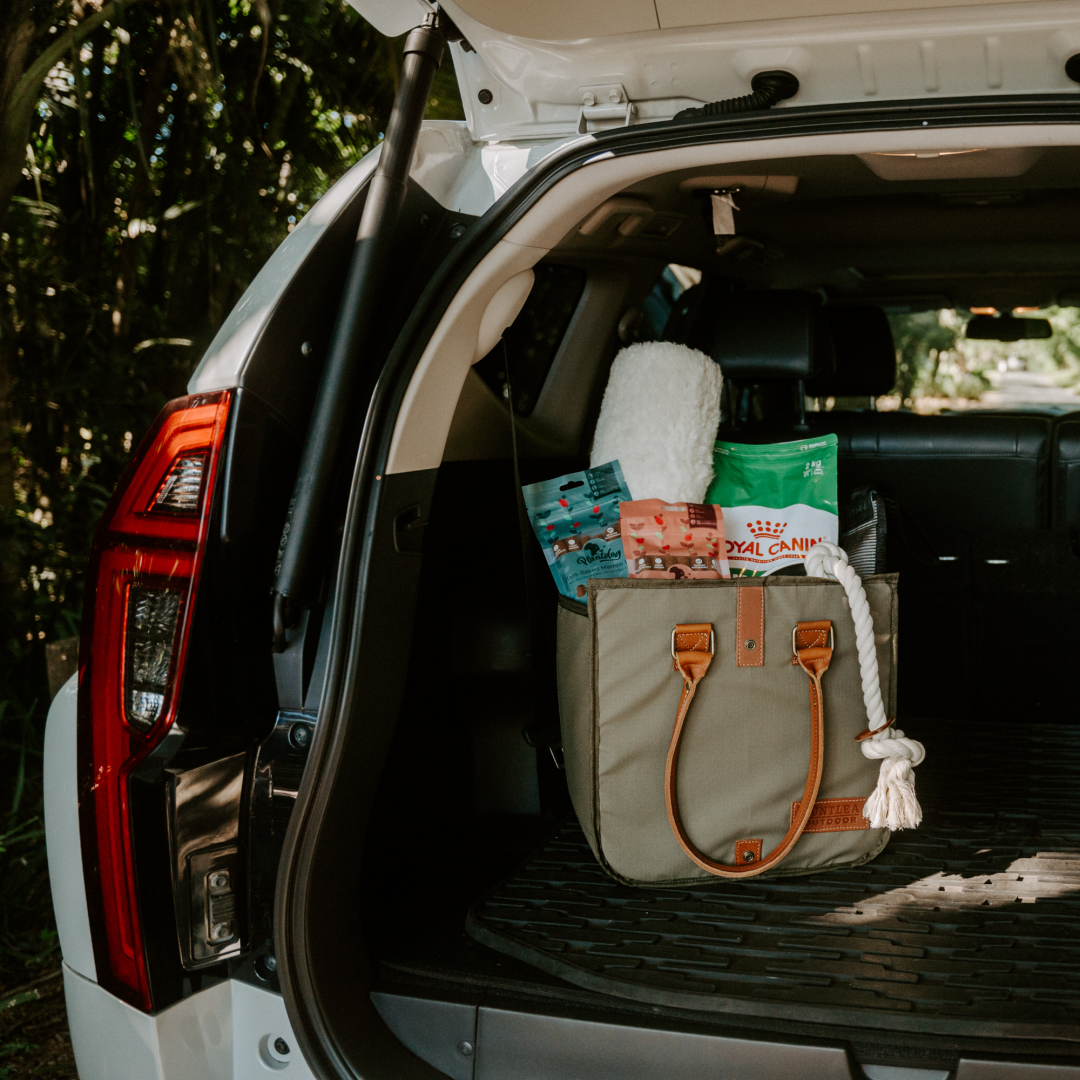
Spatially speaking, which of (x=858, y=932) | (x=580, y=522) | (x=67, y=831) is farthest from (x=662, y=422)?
(x=67, y=831)

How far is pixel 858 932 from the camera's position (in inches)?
50.1

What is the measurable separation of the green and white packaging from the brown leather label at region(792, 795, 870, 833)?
0.34 meters

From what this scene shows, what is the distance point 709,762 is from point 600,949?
0.28m

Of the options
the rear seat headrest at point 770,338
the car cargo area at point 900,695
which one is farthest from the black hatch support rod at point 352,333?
the rear seat headrest at point 770,338

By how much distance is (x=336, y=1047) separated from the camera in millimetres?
1070

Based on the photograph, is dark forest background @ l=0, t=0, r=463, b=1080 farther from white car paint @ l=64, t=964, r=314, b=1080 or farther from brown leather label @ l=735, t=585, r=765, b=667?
brown leather label @ l=735, t=585, r=765, b=667

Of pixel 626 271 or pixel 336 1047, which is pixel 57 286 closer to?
pixel 626 271

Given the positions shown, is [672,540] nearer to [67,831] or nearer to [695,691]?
[695,691]

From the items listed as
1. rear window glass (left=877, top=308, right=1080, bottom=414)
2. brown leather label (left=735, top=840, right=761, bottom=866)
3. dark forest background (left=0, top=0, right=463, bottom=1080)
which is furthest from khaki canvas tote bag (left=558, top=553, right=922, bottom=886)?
rear window glass (left=877, top=308, right=1080, bottom=414)

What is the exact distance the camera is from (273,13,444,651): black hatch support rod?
1.10 meters

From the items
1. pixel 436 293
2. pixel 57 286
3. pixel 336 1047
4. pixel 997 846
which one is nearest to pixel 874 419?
pixel 997 846

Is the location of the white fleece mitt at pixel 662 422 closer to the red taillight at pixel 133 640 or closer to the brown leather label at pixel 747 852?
the brown leather label at pixel 747 852

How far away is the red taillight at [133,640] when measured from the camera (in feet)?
3.49

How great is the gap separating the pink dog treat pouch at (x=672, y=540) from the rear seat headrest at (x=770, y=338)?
485mm
